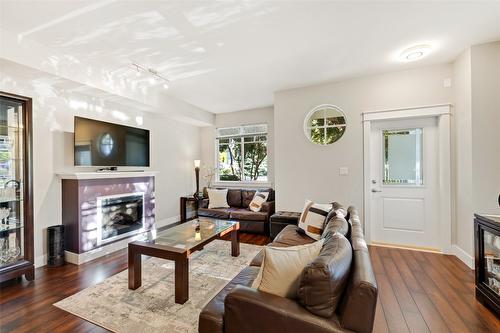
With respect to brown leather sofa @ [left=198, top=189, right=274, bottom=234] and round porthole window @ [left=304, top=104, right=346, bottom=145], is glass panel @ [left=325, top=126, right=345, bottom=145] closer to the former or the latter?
round porthole window @ [left=304, top=104, right=346, bottom=145]

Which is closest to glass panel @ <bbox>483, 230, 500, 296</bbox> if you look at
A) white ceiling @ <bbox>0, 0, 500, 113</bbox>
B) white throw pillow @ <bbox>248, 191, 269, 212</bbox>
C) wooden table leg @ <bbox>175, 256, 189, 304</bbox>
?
white ceiling @ <bbox>0, 0, 500, 113</bbox>

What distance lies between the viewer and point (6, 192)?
2609 mm

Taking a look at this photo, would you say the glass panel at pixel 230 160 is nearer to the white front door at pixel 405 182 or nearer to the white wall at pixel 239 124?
the white wall at pixel 239 124

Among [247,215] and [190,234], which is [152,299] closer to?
[190,234]

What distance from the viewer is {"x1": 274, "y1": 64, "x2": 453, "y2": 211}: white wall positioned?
3410 millimetres

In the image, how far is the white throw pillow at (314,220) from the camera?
2777 mm

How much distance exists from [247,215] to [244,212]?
0.11 m

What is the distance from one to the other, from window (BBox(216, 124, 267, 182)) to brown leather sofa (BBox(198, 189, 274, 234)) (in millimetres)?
675

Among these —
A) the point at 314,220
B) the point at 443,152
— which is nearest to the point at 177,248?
the point at 314,220

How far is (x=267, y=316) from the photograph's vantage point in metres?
1.18

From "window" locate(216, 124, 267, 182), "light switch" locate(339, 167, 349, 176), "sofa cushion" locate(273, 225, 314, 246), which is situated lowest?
"sofa cushion" locate(273, 225, 314, 246)

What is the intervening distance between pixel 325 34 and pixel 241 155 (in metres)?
3.68

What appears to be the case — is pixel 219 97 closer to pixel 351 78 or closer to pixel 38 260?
pixel 351 78

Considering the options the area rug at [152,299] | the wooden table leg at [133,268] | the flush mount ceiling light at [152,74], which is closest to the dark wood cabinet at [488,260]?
the area rug at [152,299]
